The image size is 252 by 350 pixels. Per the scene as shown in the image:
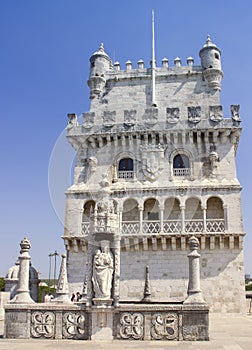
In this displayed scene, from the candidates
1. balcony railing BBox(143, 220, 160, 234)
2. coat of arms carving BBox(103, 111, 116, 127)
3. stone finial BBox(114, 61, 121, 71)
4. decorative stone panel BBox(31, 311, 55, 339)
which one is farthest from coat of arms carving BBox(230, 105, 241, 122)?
decorative stone panel BBox(31, 311, 55, 339)

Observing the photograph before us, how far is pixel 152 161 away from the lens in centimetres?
3183

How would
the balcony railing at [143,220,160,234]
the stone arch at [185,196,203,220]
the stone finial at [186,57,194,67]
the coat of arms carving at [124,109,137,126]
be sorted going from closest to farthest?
the balcony railing at [143,220,160,234] < the stone arch at [185,196,203,220] < the coat of arms carving at [124,109,137,126] < the stone finial at [186,57,194,67]

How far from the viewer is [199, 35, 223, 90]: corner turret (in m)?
33.8

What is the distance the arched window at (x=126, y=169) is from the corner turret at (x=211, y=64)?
30.3 ft

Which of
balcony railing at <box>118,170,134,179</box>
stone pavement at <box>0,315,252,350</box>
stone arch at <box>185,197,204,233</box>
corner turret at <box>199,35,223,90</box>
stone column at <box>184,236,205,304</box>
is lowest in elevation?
stone pavement at <box>0,315,252,350</box>

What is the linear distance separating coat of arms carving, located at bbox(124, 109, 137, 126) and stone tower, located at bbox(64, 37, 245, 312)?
8 cm

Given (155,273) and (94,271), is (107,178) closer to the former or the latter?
(155,273)

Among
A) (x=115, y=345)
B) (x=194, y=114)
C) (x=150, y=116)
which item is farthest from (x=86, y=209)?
(x=115, y=345)

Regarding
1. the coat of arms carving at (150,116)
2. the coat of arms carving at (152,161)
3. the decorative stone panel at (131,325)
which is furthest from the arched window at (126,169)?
the decorative stone panel at (131,325)

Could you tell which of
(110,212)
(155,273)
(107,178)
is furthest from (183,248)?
(110,212)

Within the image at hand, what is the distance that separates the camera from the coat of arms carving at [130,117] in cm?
3257

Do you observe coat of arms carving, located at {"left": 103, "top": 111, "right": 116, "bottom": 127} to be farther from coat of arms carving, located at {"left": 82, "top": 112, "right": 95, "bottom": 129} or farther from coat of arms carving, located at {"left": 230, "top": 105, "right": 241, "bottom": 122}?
coat of arms carving, located at {"left": 230, "top": 105, "right": 241, "bottom": 122}

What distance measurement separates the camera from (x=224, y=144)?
31766 mm

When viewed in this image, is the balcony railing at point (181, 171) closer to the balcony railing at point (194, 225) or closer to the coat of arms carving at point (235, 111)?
the balcony railing at point (194, 225)
